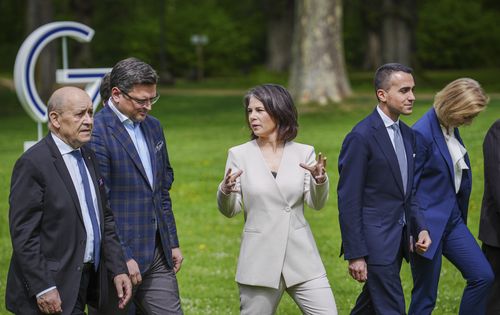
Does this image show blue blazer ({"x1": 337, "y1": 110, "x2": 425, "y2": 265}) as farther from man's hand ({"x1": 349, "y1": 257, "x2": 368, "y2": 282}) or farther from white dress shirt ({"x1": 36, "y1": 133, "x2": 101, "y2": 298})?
white dress shirt ({"x1": 36, "y1": 133, "x2": 101, "y2": 298})

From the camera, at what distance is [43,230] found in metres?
5.53

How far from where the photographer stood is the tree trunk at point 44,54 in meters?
32.8

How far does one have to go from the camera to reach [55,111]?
565 cm

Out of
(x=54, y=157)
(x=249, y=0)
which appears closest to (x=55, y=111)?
(x=54, y=157)

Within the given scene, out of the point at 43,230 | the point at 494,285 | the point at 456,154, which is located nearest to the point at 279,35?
the point at 494,285

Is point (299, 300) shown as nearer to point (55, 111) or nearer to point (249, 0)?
point (55, 111)

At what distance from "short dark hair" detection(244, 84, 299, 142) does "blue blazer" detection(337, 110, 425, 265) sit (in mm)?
478

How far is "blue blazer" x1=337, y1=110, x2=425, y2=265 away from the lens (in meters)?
6.51

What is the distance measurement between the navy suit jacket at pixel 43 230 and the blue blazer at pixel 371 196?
182 centimetres

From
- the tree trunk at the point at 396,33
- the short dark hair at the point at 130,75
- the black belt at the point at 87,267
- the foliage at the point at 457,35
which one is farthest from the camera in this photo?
the foliage at the point at 457,35

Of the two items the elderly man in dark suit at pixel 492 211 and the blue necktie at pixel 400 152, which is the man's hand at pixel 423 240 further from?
the elderly man in dark suit at pixel 492 211

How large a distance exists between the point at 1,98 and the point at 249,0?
1161 inches

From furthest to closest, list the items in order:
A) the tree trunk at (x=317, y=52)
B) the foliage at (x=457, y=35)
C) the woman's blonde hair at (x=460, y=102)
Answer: the foliage at (x=457, y=35) → the tree trunk at (x=317, y=52) → the woman's blonde hair at (x=460, y=102)

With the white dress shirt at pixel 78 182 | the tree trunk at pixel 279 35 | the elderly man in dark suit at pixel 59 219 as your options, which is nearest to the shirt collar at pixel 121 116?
the elderly man in dark suit at pixel 59 219
